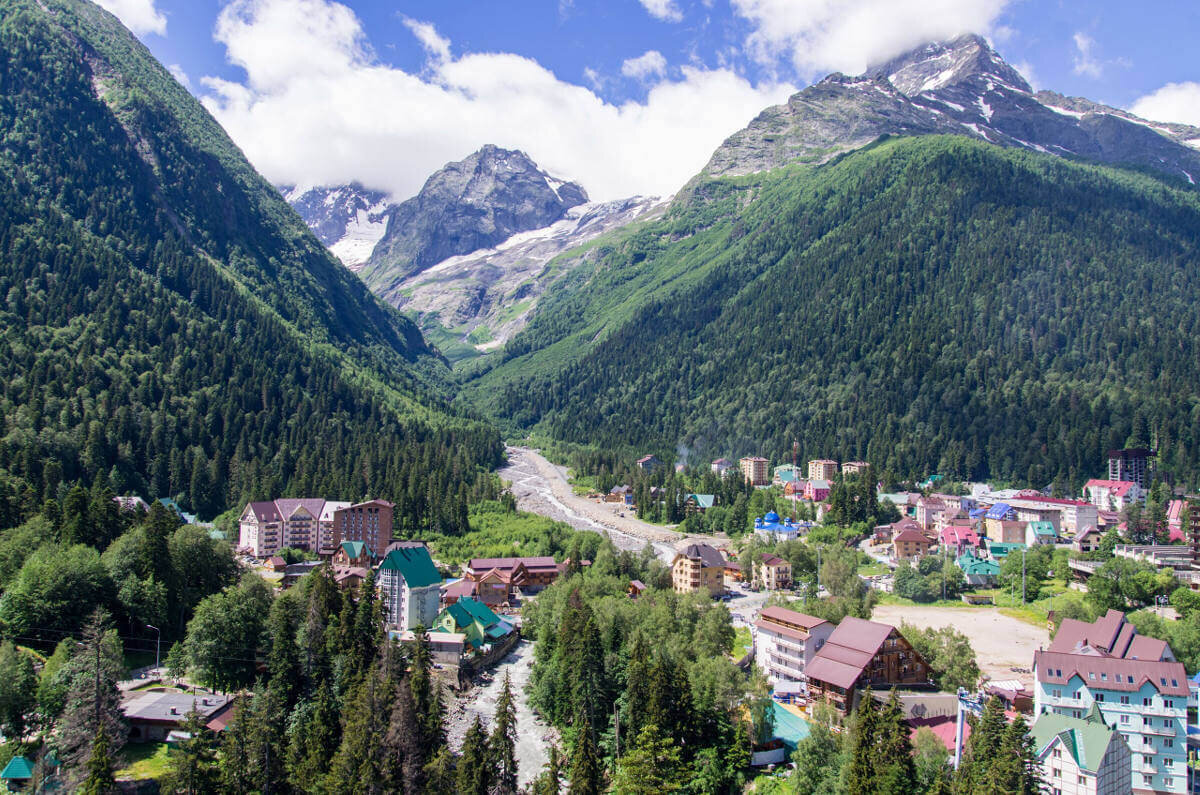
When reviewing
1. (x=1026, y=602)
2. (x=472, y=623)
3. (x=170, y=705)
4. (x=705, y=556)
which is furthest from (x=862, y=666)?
(x=170, y=705)

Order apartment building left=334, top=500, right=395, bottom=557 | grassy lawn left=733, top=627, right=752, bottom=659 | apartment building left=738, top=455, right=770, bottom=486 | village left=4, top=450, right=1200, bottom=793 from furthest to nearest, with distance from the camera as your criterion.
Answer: apartment building left=738, top=455, right=770, bottom=486 → apartment building left=334, top=500, right=395, bottom=557 → grassy lawn left=733, top=627, right=752, bottom=659 → village left=4, top=450, right=1200, bottom=793

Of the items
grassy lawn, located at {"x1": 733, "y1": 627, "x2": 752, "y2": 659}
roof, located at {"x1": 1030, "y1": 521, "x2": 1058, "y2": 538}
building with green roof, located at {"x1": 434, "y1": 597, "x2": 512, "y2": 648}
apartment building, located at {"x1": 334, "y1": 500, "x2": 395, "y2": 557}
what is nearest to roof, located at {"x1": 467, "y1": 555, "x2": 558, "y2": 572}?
apartment building, located at {"x1": 334, "y1": 500, "x2": 395, "y2": 557}

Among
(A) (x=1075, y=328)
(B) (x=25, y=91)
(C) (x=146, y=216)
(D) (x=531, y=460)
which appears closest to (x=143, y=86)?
(B) (x=25, y=91)

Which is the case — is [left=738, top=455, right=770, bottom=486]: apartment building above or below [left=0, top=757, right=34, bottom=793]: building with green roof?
above

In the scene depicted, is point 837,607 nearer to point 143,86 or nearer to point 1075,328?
point 1075,328

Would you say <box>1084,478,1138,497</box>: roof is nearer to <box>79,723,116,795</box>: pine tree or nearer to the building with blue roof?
the building with blue roof

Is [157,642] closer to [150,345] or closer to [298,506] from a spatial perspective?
[298,506]
